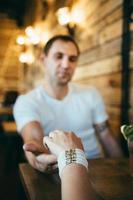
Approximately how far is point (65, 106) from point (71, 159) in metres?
1.18

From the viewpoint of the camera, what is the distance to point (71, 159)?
3.62 ft

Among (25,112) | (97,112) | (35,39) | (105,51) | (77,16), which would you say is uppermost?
(35,39)

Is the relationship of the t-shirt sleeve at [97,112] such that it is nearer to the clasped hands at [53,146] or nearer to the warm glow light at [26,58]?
the clasped hands at [53,146]

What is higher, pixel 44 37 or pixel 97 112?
pixel 44 37

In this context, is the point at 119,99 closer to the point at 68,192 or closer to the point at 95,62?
the point at 95,62

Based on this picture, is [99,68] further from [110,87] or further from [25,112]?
[25,112]

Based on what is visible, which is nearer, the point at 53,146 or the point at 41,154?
the point at 53,146

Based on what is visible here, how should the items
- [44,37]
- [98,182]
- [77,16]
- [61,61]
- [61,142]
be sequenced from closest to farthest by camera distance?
[61,142] → [98,182] → [61,61] → [77,16] → [44,37]

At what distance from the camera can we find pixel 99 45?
10.1 ft

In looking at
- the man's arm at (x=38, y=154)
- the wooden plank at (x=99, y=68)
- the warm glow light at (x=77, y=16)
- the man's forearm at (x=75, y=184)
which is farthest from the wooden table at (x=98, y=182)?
the warm glow light at (x=77, y=16)

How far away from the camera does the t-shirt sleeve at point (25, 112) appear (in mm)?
2012

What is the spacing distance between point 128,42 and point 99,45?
677 millimetres

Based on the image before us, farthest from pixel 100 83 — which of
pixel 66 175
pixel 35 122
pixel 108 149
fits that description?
pixel 66 175

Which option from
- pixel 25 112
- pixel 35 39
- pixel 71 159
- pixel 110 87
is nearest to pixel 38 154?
pixel 71 159
